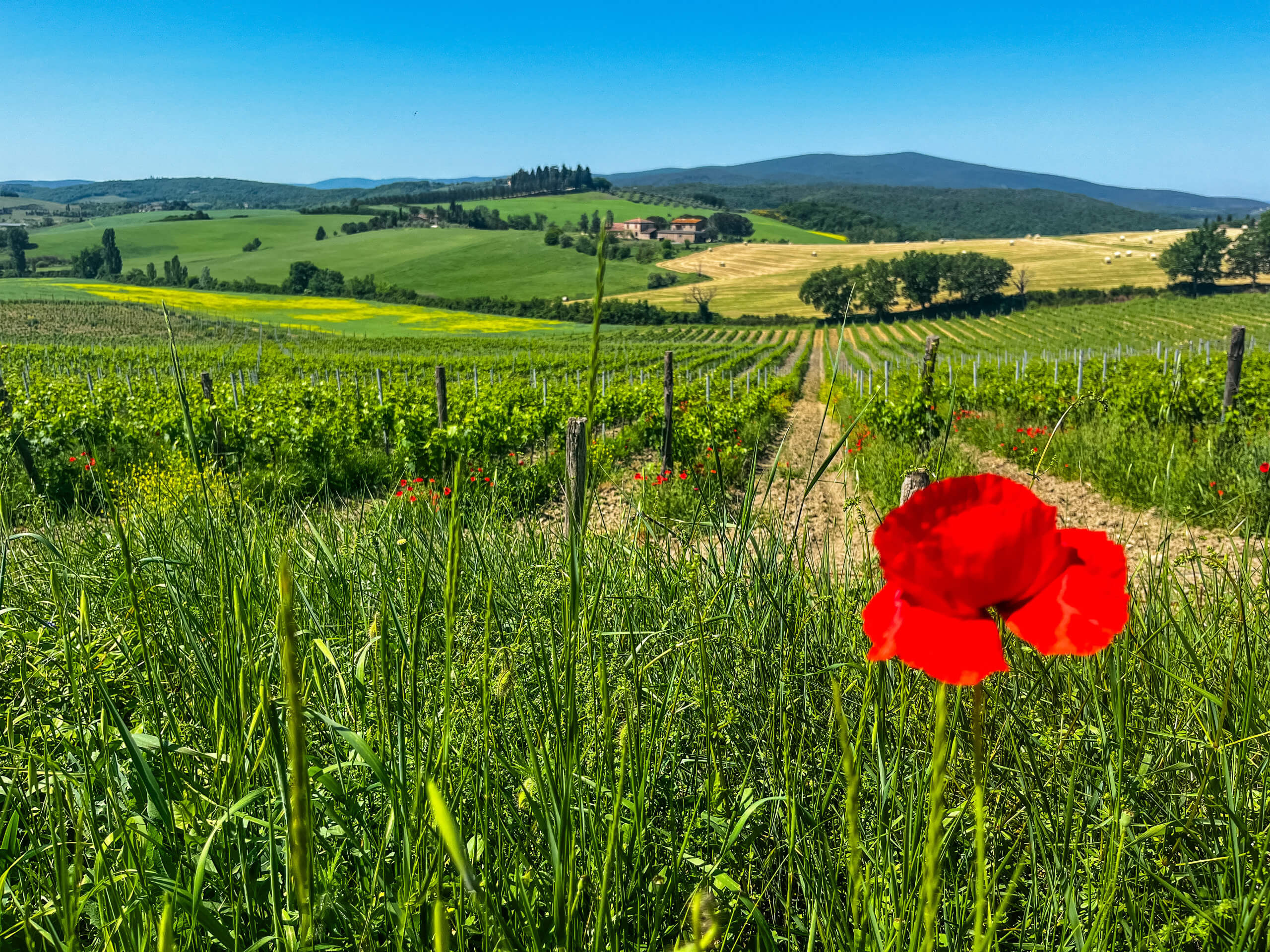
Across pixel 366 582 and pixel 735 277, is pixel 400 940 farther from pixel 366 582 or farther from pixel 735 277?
pixel 735 277

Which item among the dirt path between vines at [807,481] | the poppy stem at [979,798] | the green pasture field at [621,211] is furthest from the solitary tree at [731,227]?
the poppy stem at [979,798]

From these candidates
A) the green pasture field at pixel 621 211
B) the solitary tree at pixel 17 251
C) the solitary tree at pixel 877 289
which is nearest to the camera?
the solitary tree at pixel 877 289

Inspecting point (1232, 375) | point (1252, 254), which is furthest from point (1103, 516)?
point (1252, 254)

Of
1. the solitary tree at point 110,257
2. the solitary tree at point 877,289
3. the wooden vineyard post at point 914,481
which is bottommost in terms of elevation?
the wooden vineyard post at point 914,481

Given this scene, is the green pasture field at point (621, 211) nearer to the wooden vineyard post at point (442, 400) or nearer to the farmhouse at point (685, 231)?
the farmhouse at point (685, 231)

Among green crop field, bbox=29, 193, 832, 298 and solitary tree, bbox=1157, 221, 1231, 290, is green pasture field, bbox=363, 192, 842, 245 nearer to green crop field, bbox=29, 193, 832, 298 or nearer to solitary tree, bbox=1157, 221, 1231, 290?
green crop field, bbox=29, 193, 832, 298

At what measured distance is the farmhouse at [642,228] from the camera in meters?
118

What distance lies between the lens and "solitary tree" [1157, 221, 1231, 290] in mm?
76312

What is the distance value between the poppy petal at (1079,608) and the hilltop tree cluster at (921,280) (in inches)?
3016

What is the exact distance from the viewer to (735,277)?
92.1 metres

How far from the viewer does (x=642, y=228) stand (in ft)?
398

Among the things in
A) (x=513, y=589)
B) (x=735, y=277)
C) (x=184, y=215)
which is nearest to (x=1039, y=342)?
(x=735, y=277)

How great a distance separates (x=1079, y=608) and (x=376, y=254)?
4050 inches

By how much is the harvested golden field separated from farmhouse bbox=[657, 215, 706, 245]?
8736mm
